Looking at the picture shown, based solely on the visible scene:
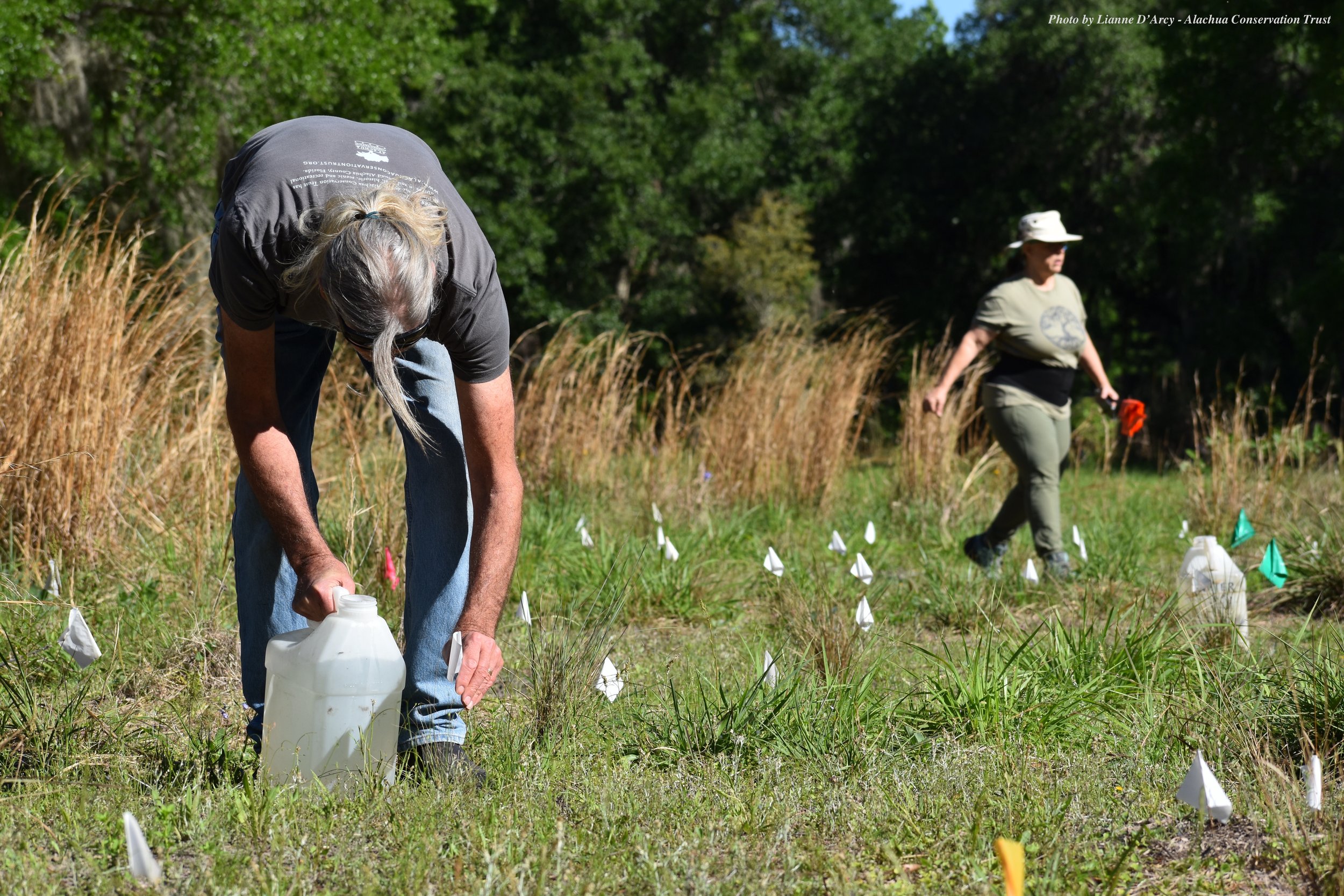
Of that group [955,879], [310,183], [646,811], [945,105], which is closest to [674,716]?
[646,811]

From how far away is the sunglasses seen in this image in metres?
1.98

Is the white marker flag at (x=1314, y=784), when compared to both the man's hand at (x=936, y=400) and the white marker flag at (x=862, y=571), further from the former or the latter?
the man's hand at (x=936, y=400)

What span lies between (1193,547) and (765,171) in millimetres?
17134

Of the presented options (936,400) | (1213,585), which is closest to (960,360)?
(936,400)

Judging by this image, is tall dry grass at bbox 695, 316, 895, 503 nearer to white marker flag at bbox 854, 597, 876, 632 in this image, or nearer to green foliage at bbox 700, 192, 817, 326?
white marker flag at bbox 854, 597, 876, 632

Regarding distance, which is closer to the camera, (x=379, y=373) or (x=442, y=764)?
(x=379, y=373)

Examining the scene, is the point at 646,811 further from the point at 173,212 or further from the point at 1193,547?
the point at 173,212

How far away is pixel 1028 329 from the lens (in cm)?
491

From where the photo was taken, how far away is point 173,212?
11594 millimetres

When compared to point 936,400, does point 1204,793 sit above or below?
below

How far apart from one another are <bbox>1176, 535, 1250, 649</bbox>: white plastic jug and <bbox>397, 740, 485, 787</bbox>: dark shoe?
7.09ft

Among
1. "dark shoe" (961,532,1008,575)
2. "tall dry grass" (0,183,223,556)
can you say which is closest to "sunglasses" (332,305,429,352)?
"tall dry grass" (0,183,223,556)

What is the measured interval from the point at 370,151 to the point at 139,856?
135 cm

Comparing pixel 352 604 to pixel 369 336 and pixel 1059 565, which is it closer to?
pixel 369 336
